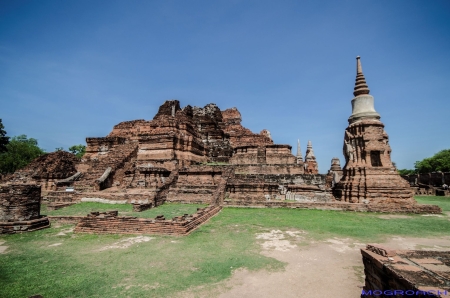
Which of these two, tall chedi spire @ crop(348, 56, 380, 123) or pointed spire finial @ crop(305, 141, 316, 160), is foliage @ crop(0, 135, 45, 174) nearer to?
pointed spire finial @ crop(305, 141, 316, 160)

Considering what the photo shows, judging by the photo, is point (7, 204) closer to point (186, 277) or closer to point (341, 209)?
point (186, 277)

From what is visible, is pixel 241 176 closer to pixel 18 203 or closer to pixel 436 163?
pixel 18 203

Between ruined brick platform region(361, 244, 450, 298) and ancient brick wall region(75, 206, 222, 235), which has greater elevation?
ruined brick platform region(361, 244, 450, 298)

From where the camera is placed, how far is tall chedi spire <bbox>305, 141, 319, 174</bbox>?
28405 millimetres

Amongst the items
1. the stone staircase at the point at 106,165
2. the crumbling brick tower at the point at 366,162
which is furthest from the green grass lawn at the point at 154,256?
the stone staircase at the point at 106,165

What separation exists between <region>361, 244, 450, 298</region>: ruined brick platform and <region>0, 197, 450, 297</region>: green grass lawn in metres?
1.86

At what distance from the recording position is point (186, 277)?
434 cm

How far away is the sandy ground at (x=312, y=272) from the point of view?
3.84 m

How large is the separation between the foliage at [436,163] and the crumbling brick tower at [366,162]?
41.7 m

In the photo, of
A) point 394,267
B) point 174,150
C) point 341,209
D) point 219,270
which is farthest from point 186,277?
point 174,150

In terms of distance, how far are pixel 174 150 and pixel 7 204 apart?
409 inches

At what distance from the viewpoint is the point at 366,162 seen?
42.8ft

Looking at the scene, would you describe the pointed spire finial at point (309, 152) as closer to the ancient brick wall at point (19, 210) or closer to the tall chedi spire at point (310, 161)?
the tall chedi spire at point (310, 161)

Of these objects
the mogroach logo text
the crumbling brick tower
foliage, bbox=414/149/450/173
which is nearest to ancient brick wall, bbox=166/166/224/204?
the crumbling brick tower
